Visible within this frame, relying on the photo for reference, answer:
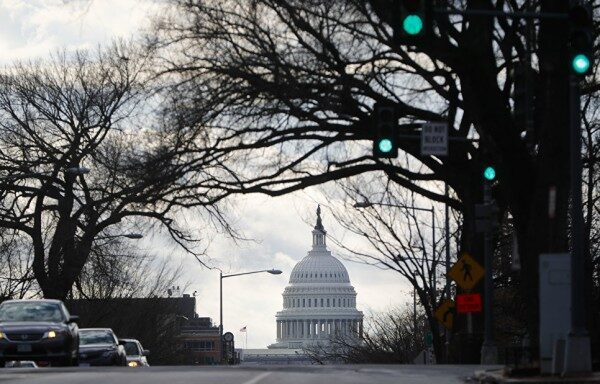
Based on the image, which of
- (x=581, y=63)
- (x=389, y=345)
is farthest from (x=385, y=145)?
(x=389, y=345)

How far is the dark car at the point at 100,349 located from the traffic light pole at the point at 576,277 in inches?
682

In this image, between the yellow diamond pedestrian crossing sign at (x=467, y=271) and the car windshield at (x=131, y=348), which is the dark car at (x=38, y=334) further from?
the car windshield at (x=131, y=348)

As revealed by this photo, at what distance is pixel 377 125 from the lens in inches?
1142

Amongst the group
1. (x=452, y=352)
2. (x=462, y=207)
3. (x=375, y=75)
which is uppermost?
(x=375, y=75)

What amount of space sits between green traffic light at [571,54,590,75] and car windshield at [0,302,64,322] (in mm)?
14775

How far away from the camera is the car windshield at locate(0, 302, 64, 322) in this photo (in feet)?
104

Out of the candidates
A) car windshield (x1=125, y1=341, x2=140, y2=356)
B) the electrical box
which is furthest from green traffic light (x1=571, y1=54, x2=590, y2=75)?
car windshield (x1=125, y1=341, x2=140, y2=356)

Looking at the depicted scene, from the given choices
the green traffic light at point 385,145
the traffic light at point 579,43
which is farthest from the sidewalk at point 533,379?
the green traffic light at point 385,145

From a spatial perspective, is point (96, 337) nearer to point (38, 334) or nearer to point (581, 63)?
point (38, 334)

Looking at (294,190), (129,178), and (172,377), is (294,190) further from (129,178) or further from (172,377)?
(172,377)

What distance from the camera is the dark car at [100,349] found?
36.4 meters

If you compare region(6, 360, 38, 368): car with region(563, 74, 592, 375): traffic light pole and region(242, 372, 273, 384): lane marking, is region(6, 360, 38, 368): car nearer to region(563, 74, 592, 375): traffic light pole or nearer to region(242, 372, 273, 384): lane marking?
region(242, 372, 273, 384): lane marking

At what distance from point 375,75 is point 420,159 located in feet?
12.7

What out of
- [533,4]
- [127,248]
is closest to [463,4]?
[533,4]
